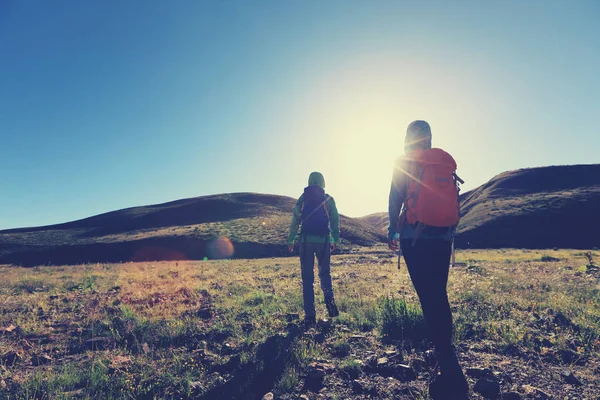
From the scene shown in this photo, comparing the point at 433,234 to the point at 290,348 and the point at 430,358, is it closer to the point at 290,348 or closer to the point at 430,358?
the point at 430,358

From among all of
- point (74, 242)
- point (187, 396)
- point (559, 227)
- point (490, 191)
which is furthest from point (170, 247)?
point (490, 191)

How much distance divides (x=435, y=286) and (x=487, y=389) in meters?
1.12

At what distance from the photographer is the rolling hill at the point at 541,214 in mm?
55625

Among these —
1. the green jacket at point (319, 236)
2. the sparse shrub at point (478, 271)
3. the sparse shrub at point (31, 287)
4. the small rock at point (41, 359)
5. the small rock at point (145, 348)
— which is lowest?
the sparse shrub at point (478, 271)

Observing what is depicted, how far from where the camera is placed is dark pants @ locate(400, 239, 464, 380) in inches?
139

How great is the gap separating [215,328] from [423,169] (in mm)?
4606

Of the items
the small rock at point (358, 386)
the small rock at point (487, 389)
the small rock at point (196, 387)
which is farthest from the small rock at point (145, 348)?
the small rock at point (487, 389)

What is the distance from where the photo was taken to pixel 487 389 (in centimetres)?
327

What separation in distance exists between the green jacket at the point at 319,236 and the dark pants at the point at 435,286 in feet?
8.88

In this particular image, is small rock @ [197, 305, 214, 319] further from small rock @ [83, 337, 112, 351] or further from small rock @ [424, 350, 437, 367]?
small rock @ [424, 350, 437, 367]

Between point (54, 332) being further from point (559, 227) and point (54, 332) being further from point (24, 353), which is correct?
point (559, 227)

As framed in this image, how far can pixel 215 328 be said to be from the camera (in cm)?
576

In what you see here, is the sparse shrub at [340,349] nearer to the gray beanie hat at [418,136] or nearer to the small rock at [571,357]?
the small rock at [571,357]

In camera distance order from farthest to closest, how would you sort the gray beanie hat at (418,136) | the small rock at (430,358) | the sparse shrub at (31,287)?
the sparse shrub at (31,287), the gray beanie hat at (418,136), the small rock at (430,358)
